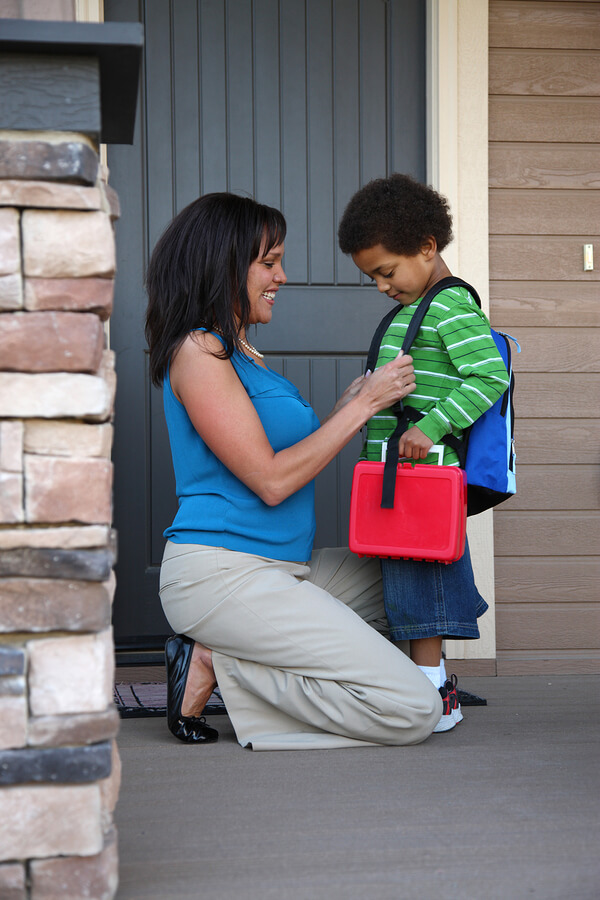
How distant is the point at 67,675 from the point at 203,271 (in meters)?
1.28

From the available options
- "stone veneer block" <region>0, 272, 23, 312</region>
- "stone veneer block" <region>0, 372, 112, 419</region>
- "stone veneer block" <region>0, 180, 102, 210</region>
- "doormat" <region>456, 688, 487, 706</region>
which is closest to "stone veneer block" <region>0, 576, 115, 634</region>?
"stone veneer block" <region>0, 372, 112, 419</region>

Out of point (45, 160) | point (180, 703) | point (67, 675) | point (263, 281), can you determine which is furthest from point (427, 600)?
point (45, 160)

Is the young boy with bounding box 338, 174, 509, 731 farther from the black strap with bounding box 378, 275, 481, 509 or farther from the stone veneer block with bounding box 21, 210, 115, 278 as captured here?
the stone veneer block with bounding box 21, 210, 115, 278

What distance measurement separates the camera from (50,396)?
1223 millimetres

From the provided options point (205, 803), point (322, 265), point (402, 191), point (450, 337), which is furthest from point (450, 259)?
point (205, 803)

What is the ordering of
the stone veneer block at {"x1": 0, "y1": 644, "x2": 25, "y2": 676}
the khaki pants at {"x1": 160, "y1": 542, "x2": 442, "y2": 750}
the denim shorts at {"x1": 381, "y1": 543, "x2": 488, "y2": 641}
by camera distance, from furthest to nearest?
1. the denim shorts at {"x1": 381, "y1": 543, "x2": 488, "y2": 641}
2. the khaki pants at {"x1": 160, "y1": 542, "x2": 442, "y2": 750}
3. the stone veneer block at {"x1": 0, "y1": 644, "x2": 25, "y2": 676}

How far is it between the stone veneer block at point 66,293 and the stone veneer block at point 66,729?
1.78 ft

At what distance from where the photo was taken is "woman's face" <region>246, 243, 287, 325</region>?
2.32m

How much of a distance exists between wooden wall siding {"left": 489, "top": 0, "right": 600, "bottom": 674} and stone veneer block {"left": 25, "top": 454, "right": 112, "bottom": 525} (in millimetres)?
2111

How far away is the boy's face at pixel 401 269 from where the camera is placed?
2.43 metres

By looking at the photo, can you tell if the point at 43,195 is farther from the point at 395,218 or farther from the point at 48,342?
the point at 395,218

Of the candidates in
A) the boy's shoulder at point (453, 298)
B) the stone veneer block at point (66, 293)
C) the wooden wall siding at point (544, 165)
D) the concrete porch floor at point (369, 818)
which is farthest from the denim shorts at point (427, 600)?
the wooden wall siding at point (544, 165)

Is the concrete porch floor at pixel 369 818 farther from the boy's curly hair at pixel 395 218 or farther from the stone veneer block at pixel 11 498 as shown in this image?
the boy's curly hair at pixel 395 218

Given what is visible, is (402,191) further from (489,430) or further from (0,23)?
(0,23)
